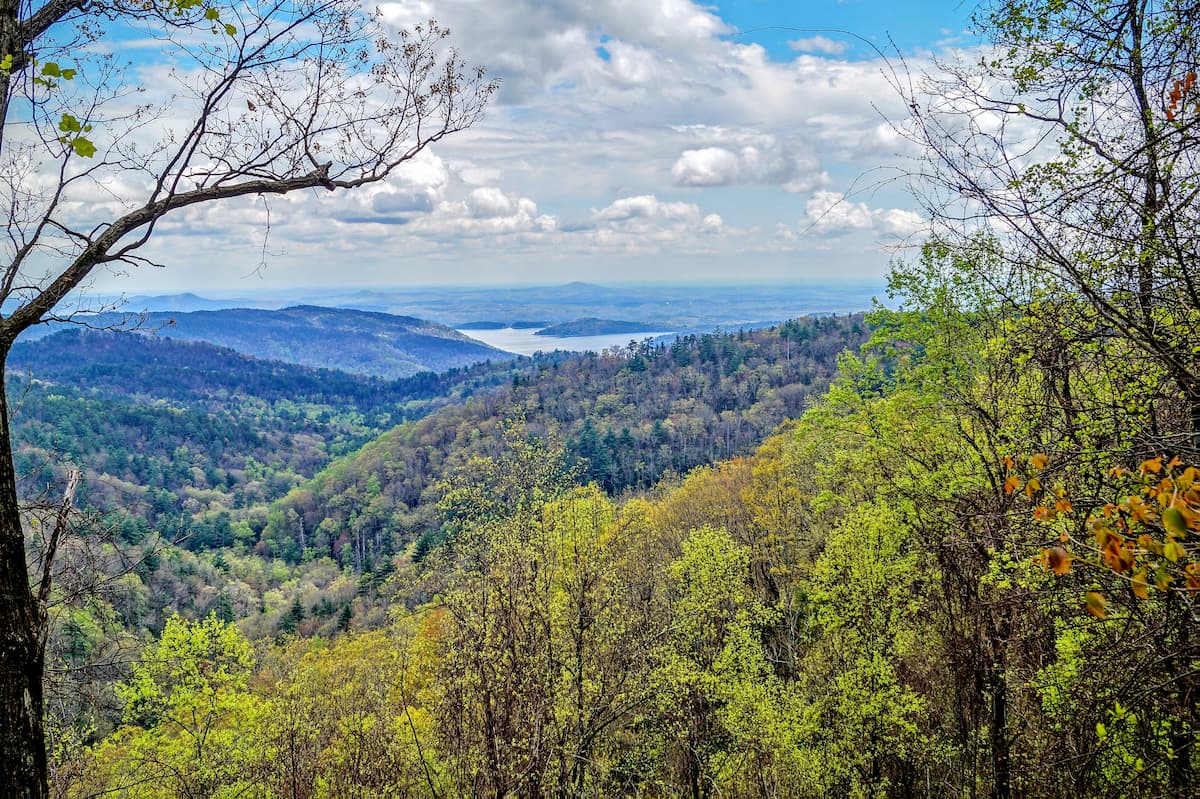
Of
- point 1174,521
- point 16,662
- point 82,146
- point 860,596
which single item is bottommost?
point 860,596

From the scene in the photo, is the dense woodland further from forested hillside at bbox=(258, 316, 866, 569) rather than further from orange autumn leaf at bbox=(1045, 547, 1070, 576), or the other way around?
forested hillside at bbox=(258, 316, 866, 569)

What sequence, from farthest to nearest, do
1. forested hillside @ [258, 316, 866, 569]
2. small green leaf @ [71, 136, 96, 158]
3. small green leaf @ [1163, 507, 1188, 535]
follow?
forested hillside @ [258, 316, 866, 569]
small green leaf @ [71, 136, 96, 158]
small green leaf @ [1163, 507, 1188, 535]

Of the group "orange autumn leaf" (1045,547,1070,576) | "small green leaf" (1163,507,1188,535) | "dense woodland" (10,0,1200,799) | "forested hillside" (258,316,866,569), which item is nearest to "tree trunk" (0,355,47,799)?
"dense woodland" (10,0,1200,799)

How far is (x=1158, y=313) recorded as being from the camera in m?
4.10

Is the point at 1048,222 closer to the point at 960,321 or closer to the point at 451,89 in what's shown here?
the point at 451,89

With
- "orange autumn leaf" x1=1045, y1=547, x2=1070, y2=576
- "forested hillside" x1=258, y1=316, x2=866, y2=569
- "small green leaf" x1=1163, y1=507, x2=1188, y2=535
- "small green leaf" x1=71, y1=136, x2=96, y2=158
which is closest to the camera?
"small green leaf" x1=1163, y1=507, x2=1188, y2=535

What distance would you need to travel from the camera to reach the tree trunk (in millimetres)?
3131

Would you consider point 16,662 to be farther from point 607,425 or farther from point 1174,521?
point 607,425

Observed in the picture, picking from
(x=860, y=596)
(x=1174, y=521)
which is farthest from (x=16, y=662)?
(x=860, y=596)

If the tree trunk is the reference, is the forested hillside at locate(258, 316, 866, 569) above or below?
below

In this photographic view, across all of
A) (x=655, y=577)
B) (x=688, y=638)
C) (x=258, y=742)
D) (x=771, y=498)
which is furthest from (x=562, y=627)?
(x=771, y=498)

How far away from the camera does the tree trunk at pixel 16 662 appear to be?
313 cm

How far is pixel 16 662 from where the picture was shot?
10.6 ft

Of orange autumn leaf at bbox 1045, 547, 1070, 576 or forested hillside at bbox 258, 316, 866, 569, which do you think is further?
forested hillside at bbox 258, 316, 866, 569
